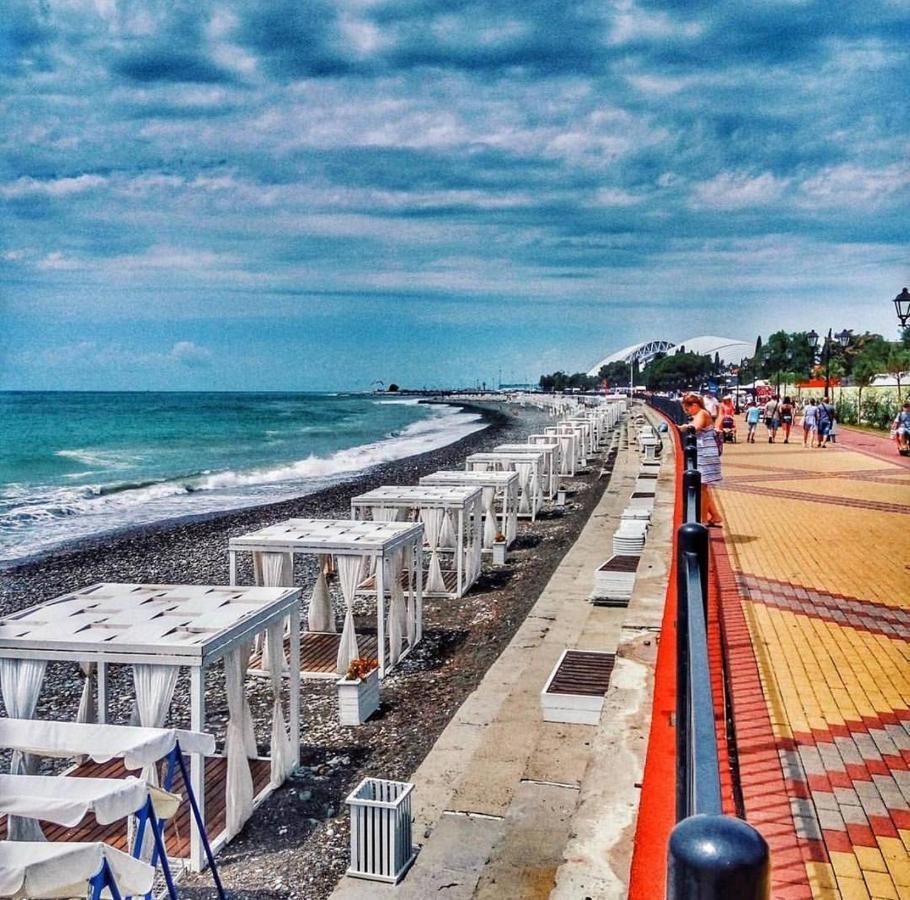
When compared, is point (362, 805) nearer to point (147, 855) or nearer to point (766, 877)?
point (147, 855)

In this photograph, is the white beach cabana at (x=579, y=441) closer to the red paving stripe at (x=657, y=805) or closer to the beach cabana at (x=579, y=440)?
the beach cabana at (x=579, y=440)

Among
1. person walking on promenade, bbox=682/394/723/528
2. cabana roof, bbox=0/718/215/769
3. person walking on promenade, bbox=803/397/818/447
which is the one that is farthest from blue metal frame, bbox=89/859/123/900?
person walking on promenade, bbox=803/397/818/447

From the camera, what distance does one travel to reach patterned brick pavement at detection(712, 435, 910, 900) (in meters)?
3.83

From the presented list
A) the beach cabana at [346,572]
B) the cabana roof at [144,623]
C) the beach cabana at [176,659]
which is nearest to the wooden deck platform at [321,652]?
the beach cabana at [346,572]

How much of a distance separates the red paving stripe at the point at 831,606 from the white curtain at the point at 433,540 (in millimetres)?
4826

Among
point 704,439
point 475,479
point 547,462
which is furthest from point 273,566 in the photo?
point 547,462

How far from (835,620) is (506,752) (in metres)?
3.08

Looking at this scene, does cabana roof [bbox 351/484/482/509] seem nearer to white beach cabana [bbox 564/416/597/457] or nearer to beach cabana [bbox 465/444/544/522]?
beach cabana [bbox 465/444/544/522]

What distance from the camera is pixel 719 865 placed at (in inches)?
32.1

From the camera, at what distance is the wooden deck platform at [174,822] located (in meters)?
5.65

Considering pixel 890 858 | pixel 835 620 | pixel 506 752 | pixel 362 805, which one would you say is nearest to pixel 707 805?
pixel 890 858

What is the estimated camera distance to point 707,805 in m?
1.21

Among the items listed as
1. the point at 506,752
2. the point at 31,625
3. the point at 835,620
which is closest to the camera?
the point at 31,625

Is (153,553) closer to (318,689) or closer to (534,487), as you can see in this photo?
(534,487)
